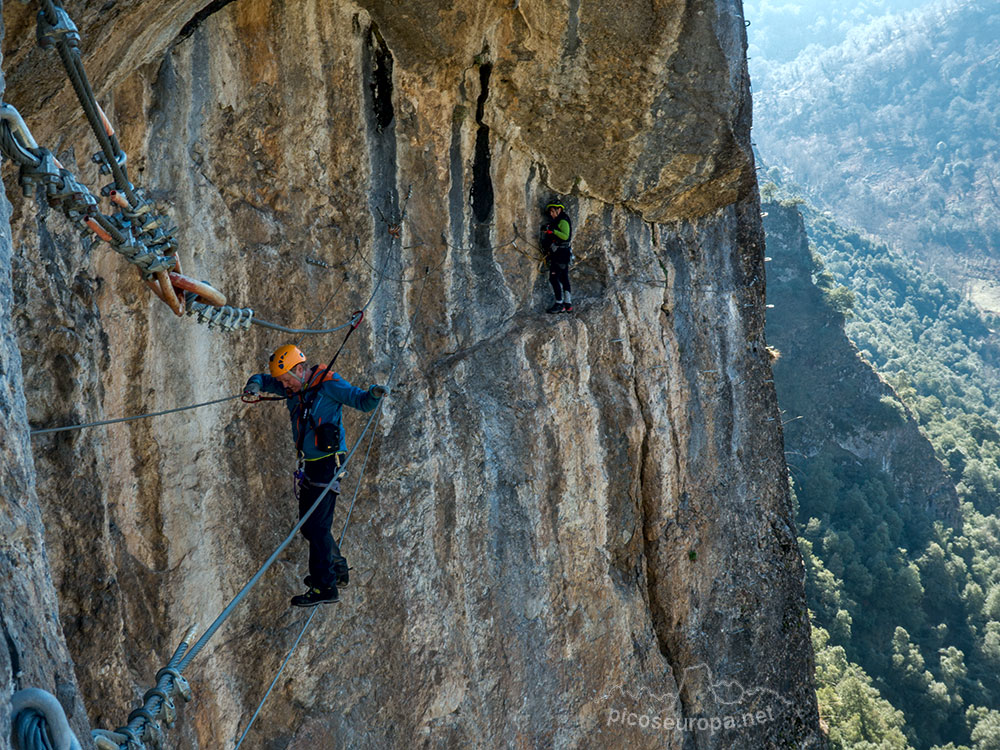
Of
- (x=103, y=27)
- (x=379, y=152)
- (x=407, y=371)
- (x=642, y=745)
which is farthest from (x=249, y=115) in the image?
(x=642, y=745)

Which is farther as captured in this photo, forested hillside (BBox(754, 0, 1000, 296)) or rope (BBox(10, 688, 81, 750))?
forested hillside (BBox(754, 0, 1000, 296))

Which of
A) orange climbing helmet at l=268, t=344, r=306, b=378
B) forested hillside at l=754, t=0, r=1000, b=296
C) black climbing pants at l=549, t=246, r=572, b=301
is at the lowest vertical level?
orange climbing helmet at l=268, t=344, r=306, b=378

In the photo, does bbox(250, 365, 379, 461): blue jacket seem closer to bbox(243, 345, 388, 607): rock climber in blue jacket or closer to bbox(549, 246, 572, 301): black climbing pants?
bbox(243, 345, 388, 607): rock climber in blue jacket

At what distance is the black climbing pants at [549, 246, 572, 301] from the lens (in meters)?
8.65

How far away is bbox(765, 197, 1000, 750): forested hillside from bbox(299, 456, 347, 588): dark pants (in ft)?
66.7

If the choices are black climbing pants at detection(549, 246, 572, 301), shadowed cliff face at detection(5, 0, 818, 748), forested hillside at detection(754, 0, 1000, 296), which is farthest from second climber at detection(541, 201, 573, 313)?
forested hillside at detection(754, 0, 1000, 296)

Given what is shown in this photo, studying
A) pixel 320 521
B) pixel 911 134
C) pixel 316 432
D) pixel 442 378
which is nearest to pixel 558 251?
pixel 442 378

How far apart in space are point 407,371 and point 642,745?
4953 mm

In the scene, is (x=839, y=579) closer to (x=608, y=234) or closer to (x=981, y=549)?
(x=981, y=549)

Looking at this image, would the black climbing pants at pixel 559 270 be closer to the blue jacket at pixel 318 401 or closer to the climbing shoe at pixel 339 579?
the blue jacket at pixel 318 401

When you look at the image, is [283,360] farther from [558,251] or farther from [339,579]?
[558,251]

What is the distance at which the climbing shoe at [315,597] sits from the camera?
591 cm

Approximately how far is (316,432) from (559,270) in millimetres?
3963

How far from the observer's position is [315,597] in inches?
235
